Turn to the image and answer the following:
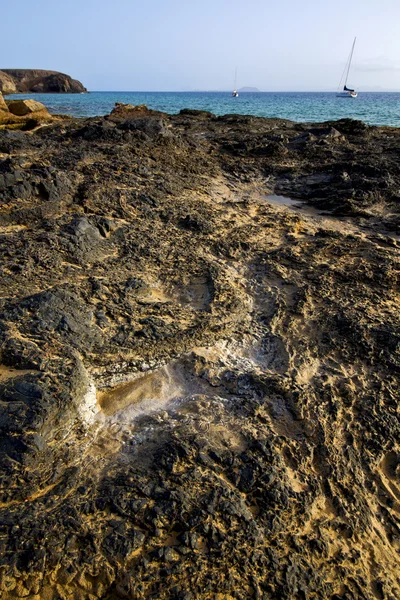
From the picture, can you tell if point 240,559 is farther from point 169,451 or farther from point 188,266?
point 188,266

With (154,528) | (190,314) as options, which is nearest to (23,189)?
(190,314)

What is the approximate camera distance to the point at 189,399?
2.92 metres

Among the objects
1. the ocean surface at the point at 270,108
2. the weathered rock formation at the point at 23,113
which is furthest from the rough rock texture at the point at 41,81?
the weathered rock formation at the point at 23,113

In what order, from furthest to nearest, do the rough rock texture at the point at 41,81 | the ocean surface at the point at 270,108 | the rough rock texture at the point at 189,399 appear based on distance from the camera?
the rough rock texture at the point at 41,81 → the ocean surface at the point at 270,108 → the rough rock texture at the point at 189,399

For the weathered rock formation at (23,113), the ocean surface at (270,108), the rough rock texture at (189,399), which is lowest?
the ocean surface at (270,108)

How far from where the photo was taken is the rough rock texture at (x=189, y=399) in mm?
1927

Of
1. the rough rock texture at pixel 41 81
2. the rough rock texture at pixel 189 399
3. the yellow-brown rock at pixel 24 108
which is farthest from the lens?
the rough rock texture at pixel 41 81

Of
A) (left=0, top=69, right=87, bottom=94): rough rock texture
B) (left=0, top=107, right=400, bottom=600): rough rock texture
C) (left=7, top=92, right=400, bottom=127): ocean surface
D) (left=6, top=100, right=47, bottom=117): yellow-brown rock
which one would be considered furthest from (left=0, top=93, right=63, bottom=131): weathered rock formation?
(left=0, top=69, right=87, bottom=94): rough rock texture

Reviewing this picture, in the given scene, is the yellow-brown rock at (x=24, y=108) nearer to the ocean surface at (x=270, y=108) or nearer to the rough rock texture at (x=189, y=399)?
the ocean surface at (x=270, y=108)

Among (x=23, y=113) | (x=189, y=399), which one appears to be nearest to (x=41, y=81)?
(x=23, y=113)

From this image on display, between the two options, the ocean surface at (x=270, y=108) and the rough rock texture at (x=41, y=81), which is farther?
the rough rock texture at (x=41, y=81)

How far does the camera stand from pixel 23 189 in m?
5.25

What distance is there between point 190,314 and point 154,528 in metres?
1.97

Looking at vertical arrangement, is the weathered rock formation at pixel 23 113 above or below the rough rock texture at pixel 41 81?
above
